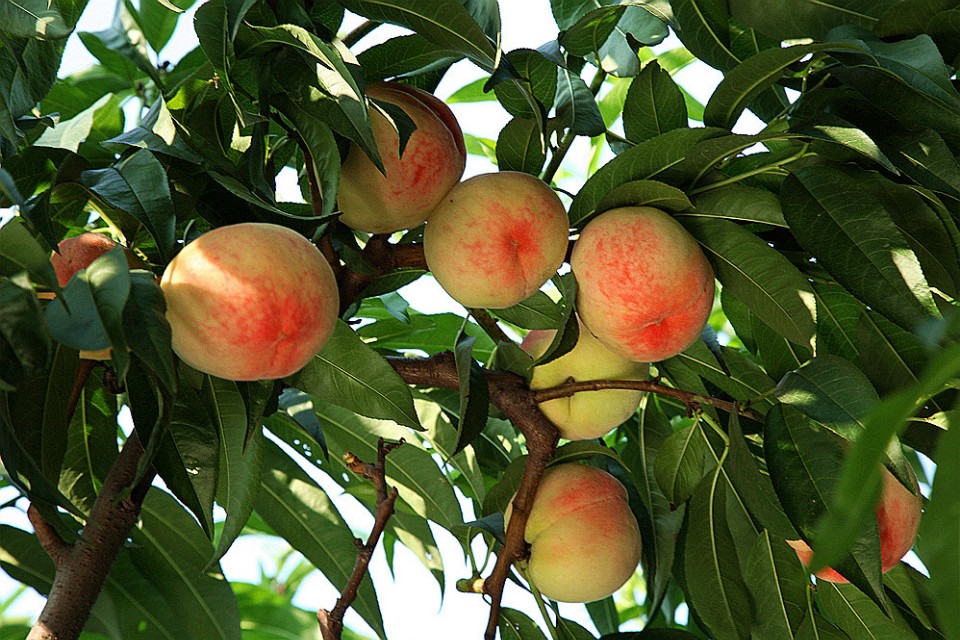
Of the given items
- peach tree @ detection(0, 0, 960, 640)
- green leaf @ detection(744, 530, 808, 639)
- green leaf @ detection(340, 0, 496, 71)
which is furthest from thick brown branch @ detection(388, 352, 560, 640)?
green leaf @ detection(340, 0, 496, 71)

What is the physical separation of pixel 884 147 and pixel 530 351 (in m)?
0.41

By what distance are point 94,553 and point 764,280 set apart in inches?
23.0

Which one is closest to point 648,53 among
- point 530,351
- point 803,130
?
point 530,351

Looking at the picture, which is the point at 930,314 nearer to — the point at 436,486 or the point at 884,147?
the point at 884,147

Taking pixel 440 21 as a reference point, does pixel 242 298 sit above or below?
below

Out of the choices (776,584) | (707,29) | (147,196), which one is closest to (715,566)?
(776,584)

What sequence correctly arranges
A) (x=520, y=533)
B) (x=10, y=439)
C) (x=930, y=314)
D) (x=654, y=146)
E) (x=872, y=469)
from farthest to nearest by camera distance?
1. (x=520, y=533)
2. (x=654, y=146)
3. (x=930, y=314)
4. (x=10, y=439)
5. (x=872, y=469)

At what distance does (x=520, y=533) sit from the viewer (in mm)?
967

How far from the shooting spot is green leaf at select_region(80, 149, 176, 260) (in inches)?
26.5

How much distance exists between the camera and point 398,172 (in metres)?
0.79

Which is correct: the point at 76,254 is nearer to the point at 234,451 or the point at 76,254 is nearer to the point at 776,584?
the point at 234,451

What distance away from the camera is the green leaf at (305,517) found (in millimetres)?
1088

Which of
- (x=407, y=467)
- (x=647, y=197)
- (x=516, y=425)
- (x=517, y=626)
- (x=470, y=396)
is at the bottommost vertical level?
(x=517, y=626)

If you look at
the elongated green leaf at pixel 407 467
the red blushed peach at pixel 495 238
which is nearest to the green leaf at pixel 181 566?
the elongated green leaf at pixel 407 467
